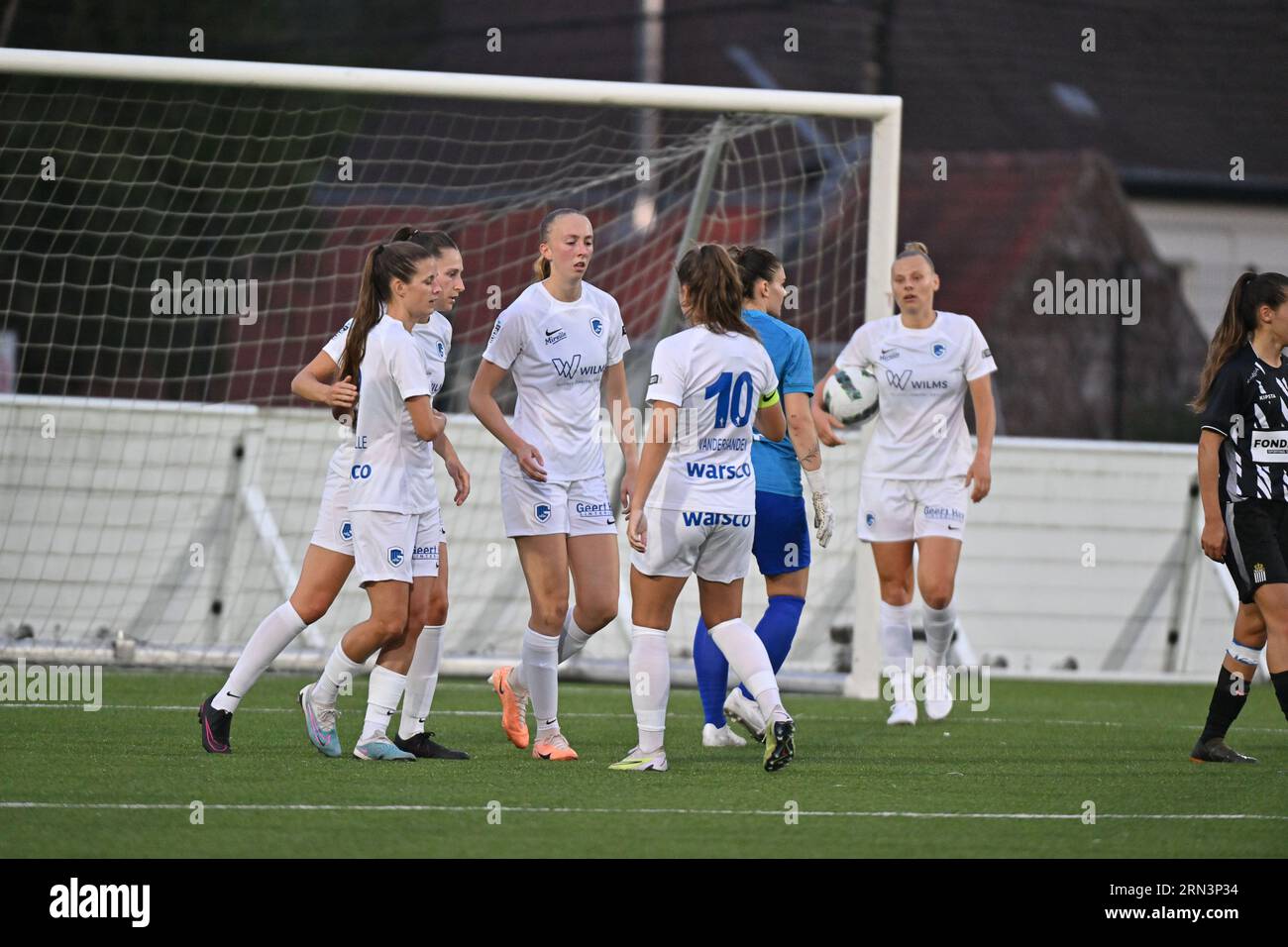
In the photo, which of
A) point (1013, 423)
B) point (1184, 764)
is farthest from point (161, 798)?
point (1013, 423)

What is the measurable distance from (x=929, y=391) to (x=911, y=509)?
0.60 meters

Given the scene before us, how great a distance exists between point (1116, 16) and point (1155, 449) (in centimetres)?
1942

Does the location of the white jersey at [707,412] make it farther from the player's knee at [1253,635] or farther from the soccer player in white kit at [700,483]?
the player's knee at [1253,635]

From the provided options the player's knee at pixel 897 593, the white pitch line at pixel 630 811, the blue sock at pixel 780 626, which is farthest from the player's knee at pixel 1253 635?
the player's knee at pixel 897 593

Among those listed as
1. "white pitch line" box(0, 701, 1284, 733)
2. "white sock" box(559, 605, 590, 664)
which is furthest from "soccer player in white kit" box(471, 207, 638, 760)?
"white pitch line" box(0, 701, 1284, 733)

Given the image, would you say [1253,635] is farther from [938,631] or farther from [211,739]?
[211,739]

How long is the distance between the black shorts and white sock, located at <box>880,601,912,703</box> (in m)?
2.15

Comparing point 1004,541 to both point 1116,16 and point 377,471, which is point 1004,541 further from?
point 1116,16

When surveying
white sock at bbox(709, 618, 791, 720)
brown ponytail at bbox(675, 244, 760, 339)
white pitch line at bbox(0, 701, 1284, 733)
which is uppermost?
brown ponytail at bbox(675, 244, 760, 339)

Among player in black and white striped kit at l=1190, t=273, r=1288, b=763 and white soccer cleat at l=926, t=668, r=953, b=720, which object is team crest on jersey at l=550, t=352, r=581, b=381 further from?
white soccer cleat at l=926, t=668, r=953, b=720

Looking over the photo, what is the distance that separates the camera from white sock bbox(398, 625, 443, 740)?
24.0 ft

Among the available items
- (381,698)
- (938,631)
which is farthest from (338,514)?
(938,631)

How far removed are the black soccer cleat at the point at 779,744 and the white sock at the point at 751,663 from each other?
0.12 ft

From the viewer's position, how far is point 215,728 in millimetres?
7047
